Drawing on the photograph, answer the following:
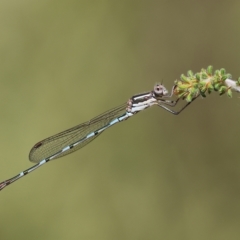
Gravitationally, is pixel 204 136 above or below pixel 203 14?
below

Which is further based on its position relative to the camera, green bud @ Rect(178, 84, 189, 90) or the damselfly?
the damselfly

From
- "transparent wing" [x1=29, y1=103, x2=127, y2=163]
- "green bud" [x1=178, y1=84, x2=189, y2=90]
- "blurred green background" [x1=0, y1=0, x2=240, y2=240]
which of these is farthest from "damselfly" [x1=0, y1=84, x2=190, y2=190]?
"green bud" [x1=178, y1=84, x2=189, y2=90]

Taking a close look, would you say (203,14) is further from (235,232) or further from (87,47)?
(235,232)

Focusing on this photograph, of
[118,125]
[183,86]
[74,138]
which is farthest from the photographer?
[118,125]

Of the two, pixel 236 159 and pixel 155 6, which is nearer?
pixel 236 159

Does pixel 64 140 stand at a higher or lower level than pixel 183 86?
higher

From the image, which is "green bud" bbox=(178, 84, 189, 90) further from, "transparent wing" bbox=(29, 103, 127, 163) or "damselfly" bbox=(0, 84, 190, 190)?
"transparent wing" bbox=(29, 103, 127, 163)

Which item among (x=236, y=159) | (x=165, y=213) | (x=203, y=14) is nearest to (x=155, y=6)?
(x=203, y=14)

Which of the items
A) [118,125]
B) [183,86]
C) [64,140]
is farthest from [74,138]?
[183,86]

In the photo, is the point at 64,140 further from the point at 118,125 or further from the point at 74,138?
the point at 118,125
